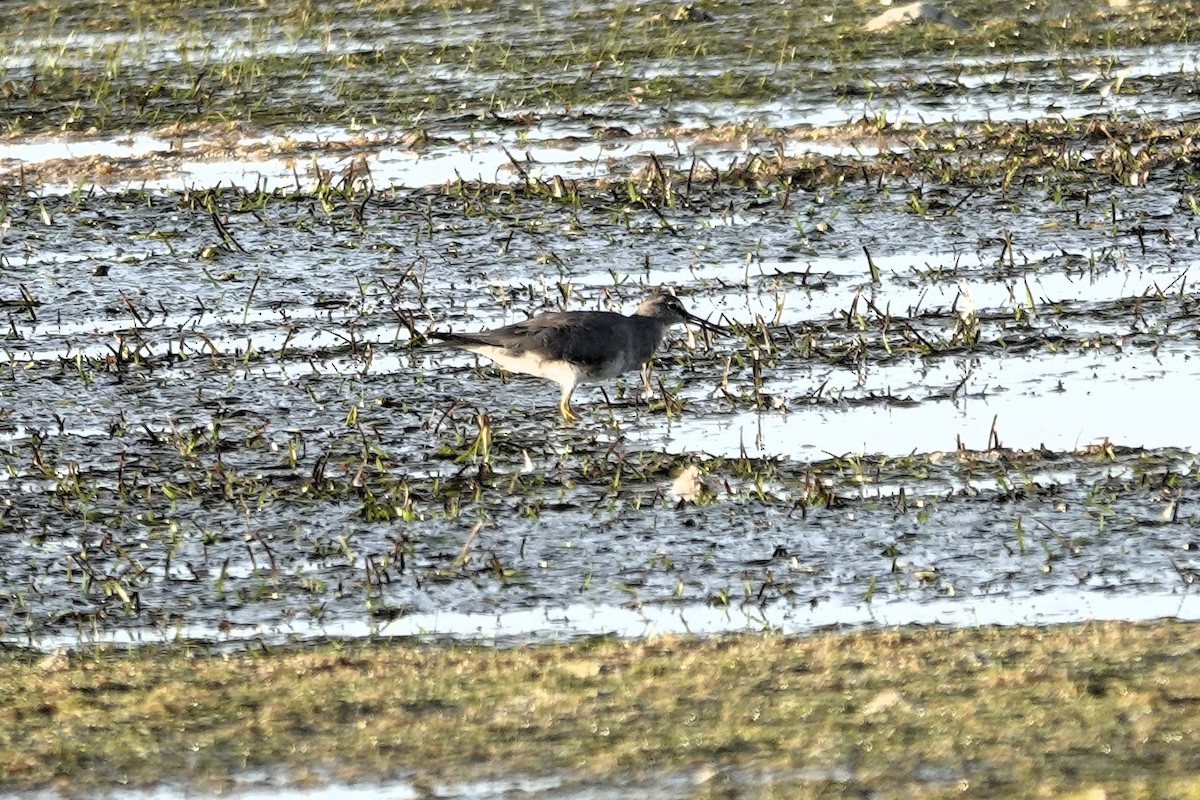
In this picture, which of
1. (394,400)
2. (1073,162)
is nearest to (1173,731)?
(394,400)

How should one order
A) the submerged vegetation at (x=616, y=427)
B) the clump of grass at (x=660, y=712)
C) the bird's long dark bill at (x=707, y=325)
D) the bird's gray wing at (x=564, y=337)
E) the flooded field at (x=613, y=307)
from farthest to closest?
the bird's long dark bill at (x=707, y=325) < the bird's gray wing at (x=564, y=337) < the flooded field at (x=613, y=307) < the submerged vegetation at (x=616, y=427) < the clump of grass at (x=660, y=712)

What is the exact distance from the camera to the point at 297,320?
10055 millimetres

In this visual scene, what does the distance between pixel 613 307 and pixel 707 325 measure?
36.4 inches

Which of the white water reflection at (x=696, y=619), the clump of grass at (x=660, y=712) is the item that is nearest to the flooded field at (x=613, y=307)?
the white water reflection at (x=696, y=619)

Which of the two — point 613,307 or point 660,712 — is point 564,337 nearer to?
point 613,307

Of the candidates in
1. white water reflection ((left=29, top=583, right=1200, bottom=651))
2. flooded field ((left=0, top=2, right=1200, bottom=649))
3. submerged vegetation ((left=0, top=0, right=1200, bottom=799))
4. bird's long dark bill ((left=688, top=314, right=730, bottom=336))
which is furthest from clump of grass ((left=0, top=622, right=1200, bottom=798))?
bird's long dark bill ((left=688, top=314, right=730, bottom=336))

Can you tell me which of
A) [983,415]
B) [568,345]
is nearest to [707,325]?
[568,345]

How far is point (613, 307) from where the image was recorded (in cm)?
1000

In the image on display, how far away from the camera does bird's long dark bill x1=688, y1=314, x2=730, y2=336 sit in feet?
30.0

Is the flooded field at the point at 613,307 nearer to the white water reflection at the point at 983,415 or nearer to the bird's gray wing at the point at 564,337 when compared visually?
the white water reflection at the point at 983,415

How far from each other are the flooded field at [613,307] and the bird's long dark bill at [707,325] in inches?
4.7

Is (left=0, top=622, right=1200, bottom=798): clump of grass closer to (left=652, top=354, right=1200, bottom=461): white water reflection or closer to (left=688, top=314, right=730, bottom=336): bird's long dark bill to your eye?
(left=652, top=354, right=1200, bottom=461): white water reflection

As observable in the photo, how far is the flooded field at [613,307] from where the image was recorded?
6.72 meters

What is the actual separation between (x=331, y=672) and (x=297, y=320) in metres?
4.51
